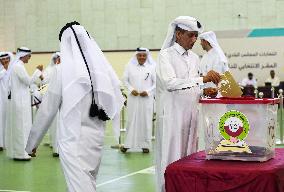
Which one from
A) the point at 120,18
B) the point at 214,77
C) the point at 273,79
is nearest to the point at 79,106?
the point at 214,77

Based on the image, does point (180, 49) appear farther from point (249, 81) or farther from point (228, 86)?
point (249, 81)

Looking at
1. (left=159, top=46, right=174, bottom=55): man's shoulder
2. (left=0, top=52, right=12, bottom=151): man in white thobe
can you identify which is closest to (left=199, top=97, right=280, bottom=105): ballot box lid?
(left=159, top=46, right=174, bottom=55): man's shoulder

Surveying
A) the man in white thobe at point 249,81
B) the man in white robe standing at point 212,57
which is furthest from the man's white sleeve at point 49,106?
the man in white thobe at point 249,81

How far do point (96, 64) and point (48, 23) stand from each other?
766 inches

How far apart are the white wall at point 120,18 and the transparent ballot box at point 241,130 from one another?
18028 mm

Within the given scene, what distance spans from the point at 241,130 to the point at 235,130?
1.3 inches

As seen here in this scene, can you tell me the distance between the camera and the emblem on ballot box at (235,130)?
3342mm

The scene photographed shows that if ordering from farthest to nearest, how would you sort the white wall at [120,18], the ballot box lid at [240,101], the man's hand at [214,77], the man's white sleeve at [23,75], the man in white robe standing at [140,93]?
the white wall at [120,18] < the man in white robe standing at [140,93] < the man's white sleeve at [23,75] < the man's hand at [214,77] < the ballot box lid at [240,101]

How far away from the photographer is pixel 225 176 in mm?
3143

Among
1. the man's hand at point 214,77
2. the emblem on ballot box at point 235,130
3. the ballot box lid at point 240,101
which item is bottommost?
the emblem on ballot box at point 235,130

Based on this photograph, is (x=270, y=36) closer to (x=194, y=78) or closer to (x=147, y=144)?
(x=147, y=144)

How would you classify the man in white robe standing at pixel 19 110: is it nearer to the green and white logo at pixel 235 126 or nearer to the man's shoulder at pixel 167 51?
the man's shoulder at pixel 167 51

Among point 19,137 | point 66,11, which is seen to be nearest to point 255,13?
point 66,11

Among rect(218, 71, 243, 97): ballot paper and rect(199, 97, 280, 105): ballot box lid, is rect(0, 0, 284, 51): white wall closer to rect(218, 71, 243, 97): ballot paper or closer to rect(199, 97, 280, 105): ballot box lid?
rect(218, 71, 243, 97): ballot paper
